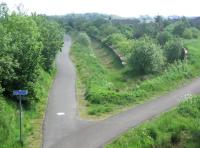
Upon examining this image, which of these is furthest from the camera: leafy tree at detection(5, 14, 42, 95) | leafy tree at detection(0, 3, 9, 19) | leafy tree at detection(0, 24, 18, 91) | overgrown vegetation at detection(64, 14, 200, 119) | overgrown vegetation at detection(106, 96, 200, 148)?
leafy tree at detection(0, 3, 9, 19)

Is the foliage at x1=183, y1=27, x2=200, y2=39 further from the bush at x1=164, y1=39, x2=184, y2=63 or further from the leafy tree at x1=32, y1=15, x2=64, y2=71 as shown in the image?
the leafy tree at x1=32, y1=15, x2=64, y2=71

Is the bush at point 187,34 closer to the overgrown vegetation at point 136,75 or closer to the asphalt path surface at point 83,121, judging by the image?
the overgrown vegetation at point 136,75

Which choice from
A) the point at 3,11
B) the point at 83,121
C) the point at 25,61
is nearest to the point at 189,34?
the point at 3,11

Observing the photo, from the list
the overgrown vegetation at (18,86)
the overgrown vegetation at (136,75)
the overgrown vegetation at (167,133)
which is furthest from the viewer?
the overgrown vegetation at (136,75)

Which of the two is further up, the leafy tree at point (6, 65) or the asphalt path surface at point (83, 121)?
the leafy tree at point (6, 65)

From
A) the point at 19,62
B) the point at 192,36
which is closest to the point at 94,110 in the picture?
the point at 19,62

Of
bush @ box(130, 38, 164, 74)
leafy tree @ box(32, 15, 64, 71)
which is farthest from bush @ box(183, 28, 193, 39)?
leafy tree @ box(32, 15, 64, 71)

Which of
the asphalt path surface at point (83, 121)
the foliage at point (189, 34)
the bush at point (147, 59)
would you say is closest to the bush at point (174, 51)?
the bush at point (147, 59)
